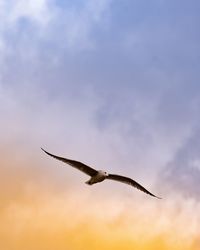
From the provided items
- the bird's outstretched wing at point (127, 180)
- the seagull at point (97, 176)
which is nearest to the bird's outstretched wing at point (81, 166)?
the seagull at point (97, 176)

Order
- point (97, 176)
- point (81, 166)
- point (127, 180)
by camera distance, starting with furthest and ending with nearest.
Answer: point (127, 180)
point (97, 176)
point (81, 166)

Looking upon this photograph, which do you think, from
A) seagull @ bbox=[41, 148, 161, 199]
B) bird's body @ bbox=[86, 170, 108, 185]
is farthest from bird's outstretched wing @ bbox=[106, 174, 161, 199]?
bird's body @ bbox=[86, 170, 108, 185]

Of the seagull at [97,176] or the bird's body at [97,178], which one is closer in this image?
the seagull at [97,176]

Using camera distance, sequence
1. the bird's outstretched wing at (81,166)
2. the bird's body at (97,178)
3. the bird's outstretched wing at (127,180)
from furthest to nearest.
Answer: the bird's outstretched wing at (127,180)
the bird's body at (97,178)
the bird's outstretched wing at (81,166)

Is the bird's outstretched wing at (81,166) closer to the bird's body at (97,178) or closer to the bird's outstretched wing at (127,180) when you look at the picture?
the bird's body at (97,178)

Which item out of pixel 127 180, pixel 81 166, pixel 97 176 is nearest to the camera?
pixel 81 166

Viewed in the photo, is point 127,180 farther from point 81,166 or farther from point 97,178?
point 81,166

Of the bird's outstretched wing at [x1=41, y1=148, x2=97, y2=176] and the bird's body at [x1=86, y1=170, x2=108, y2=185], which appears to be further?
the bird's body at [x1=86, y1=170, x2=108, y2=185]

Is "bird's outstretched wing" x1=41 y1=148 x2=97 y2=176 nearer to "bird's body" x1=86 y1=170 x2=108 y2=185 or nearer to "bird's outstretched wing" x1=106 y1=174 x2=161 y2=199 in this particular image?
"bird's body" x1=86 y1=170 x2=108 y2=185

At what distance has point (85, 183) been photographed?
121750mm

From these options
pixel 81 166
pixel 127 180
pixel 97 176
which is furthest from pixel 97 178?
pixel 127 180

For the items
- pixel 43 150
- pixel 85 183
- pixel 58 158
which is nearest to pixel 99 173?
pixel 85 183

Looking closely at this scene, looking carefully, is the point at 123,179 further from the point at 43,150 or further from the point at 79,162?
the point at 43,150

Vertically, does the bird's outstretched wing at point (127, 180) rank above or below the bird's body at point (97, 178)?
above
